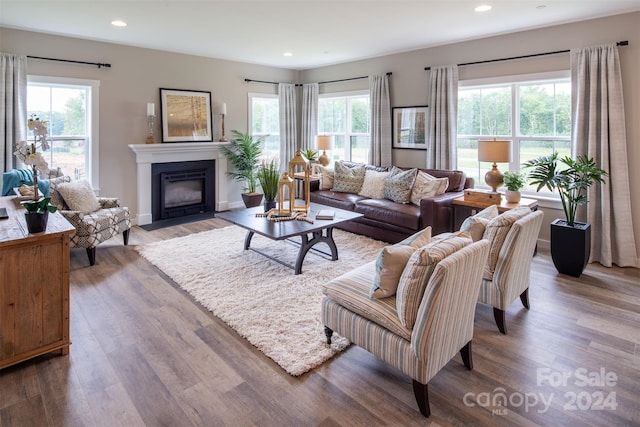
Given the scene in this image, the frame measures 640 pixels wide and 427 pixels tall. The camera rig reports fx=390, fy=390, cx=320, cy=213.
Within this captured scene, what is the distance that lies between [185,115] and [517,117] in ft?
16.0

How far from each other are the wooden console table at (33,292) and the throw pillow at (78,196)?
193 cm

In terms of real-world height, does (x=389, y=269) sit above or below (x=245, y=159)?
below

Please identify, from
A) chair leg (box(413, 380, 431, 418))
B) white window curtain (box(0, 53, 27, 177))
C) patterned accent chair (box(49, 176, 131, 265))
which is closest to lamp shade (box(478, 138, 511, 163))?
chair leg (box(413, 380, 431, 418))

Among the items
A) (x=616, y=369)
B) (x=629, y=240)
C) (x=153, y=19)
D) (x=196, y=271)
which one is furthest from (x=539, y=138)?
(x=153, y=19)

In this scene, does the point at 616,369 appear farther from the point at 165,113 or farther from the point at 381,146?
the point at 165,113

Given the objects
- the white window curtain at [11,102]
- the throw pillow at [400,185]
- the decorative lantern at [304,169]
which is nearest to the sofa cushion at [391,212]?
the throw pillow at [400,185]

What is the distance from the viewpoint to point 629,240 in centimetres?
414

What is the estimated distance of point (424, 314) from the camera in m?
1.88

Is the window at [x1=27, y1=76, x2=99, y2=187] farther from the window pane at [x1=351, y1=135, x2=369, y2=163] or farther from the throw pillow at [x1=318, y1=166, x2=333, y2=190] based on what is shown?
the window pane at [x1=351, y1=135, x2=369, y2=163]

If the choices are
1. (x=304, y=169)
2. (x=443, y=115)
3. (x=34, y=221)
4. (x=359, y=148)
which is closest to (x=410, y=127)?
(x=443, y=115)

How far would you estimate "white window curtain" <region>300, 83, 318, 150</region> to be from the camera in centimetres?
750

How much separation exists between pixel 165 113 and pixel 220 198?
5.50ft

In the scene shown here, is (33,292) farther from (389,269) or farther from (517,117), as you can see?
(517,117)

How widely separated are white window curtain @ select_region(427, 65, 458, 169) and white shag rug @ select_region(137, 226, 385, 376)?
1.61 meters
